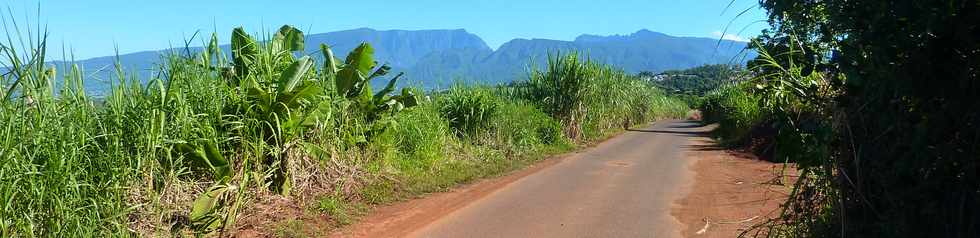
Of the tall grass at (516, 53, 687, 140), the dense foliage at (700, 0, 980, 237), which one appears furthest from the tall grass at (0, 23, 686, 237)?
the tall grass at (516, 53, 687, 140)

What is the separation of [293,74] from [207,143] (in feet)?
3.87

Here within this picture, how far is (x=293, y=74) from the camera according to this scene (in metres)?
6.33

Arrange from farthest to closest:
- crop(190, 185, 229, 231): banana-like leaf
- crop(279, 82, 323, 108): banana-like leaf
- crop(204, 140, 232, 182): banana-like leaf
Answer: crop(279, 82, 323, 108): banana-like leaf < crop(204, 140, 232, 182): banana-like leaf < crop(190, 185, 229, 231): banana-like leaf

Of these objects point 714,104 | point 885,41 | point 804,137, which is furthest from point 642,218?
point 714,104

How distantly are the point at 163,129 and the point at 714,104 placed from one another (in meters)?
36.8

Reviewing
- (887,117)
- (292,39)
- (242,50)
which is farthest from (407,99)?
(887,117)

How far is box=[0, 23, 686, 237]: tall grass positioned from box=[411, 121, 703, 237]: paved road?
3.85ft

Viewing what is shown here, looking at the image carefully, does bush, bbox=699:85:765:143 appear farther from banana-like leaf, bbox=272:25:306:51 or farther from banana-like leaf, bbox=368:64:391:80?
banana-like leaf, bbox=272:25:306:51

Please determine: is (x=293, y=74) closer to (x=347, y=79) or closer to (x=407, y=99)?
(x=347, y=79)

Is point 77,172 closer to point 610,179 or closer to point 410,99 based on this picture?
point 410,99

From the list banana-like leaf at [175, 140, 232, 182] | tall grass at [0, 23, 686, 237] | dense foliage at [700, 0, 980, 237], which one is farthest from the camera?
banana-like leaf at [175, 140, 232, 182]

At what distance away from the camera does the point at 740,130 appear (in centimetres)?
1950

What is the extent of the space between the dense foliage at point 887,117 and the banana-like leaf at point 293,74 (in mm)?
4350

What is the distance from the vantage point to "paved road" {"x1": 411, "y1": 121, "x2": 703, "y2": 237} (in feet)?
19.8
